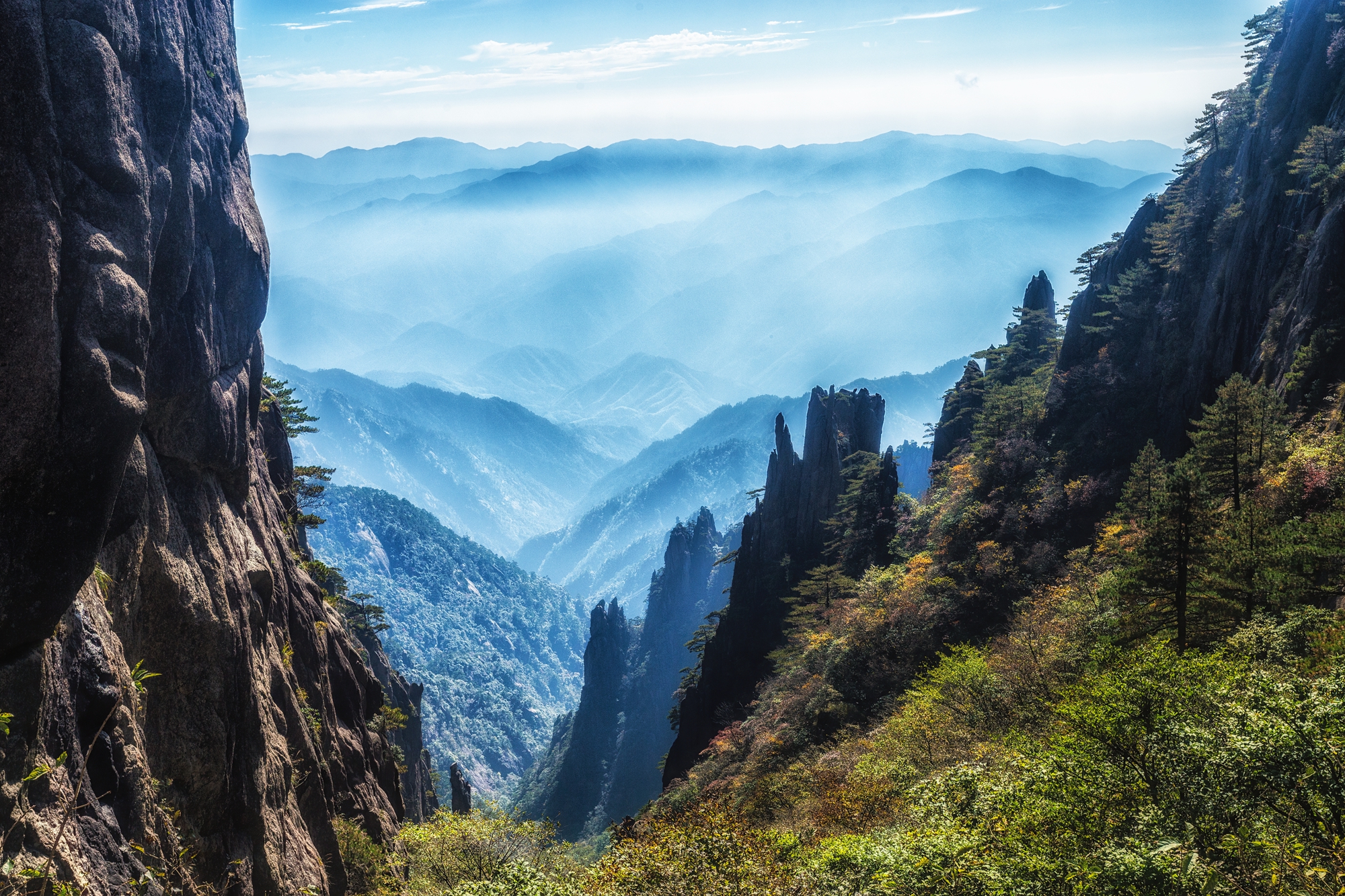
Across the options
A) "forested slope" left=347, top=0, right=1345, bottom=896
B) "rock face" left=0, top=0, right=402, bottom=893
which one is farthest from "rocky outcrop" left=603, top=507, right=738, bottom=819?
"rock face" left=0, top=0, right=402, bottom=893

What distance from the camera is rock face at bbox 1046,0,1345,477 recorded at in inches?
1686

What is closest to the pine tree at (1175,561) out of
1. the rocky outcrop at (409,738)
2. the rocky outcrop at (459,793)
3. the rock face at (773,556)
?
the rock face at (773,556)

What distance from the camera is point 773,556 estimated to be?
90.1 meters

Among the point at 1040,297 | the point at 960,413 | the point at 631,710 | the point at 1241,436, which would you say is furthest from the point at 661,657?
the point at 1241,436

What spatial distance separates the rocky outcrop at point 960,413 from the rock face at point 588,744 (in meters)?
81.7

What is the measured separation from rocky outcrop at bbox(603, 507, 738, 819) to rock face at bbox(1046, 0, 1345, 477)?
76.6 meters

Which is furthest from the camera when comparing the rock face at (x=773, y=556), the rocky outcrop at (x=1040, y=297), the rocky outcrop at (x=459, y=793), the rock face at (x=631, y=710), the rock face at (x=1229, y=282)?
the rock face at (x=631, y=710)

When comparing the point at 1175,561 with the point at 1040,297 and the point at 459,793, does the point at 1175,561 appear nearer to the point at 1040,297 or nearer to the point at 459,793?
the point at 1040,297

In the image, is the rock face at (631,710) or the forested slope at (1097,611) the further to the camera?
the rock face at (631,710)

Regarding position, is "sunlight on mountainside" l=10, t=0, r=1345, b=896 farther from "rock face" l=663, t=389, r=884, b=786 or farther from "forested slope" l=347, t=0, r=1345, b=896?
"rock face" l=663, t=389, r=884, b=786

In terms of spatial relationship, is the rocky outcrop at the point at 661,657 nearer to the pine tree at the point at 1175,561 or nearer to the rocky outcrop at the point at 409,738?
the rocky outcrop at the point at 409,738

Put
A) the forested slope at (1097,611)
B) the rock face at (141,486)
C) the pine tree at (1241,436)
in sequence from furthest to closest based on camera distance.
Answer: the pine tree at (1241,436) < the forested slope at (1097,611) < the rock face at (141,486)

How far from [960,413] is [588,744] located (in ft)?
315

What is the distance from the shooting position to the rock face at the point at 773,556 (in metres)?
82.1
